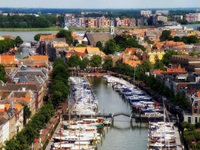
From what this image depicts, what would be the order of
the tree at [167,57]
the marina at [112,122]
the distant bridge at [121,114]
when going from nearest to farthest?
the marina at [112,122]
the distant bridge at [121,114]
the tree at [167,57]

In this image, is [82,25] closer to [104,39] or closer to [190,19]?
[190,19]

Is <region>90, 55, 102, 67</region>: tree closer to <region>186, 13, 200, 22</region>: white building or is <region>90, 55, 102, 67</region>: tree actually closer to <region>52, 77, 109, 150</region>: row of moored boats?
<region>52, 77, 109, 150</region>: row of moored boats

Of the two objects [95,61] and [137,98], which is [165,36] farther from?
[137,98]

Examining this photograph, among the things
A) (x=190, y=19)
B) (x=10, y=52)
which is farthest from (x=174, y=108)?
(x=190, y=19)

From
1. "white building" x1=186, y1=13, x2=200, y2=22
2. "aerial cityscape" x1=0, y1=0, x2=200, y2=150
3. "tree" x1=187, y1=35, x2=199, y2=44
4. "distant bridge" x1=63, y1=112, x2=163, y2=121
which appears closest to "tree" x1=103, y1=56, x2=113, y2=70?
"aerial cityscape" x1=0, y1=0, x2=200, y2=150

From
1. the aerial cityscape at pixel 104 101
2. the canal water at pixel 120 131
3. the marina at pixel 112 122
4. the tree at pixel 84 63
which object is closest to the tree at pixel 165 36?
the aerial cityscape at pixel 104 101

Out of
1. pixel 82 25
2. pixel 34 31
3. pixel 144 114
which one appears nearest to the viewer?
pixel 144 114

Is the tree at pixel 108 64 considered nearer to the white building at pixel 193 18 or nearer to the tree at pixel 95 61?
the tree at pixel 95 61

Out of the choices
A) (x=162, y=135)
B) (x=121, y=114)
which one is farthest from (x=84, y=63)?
(x=162, y=135)
